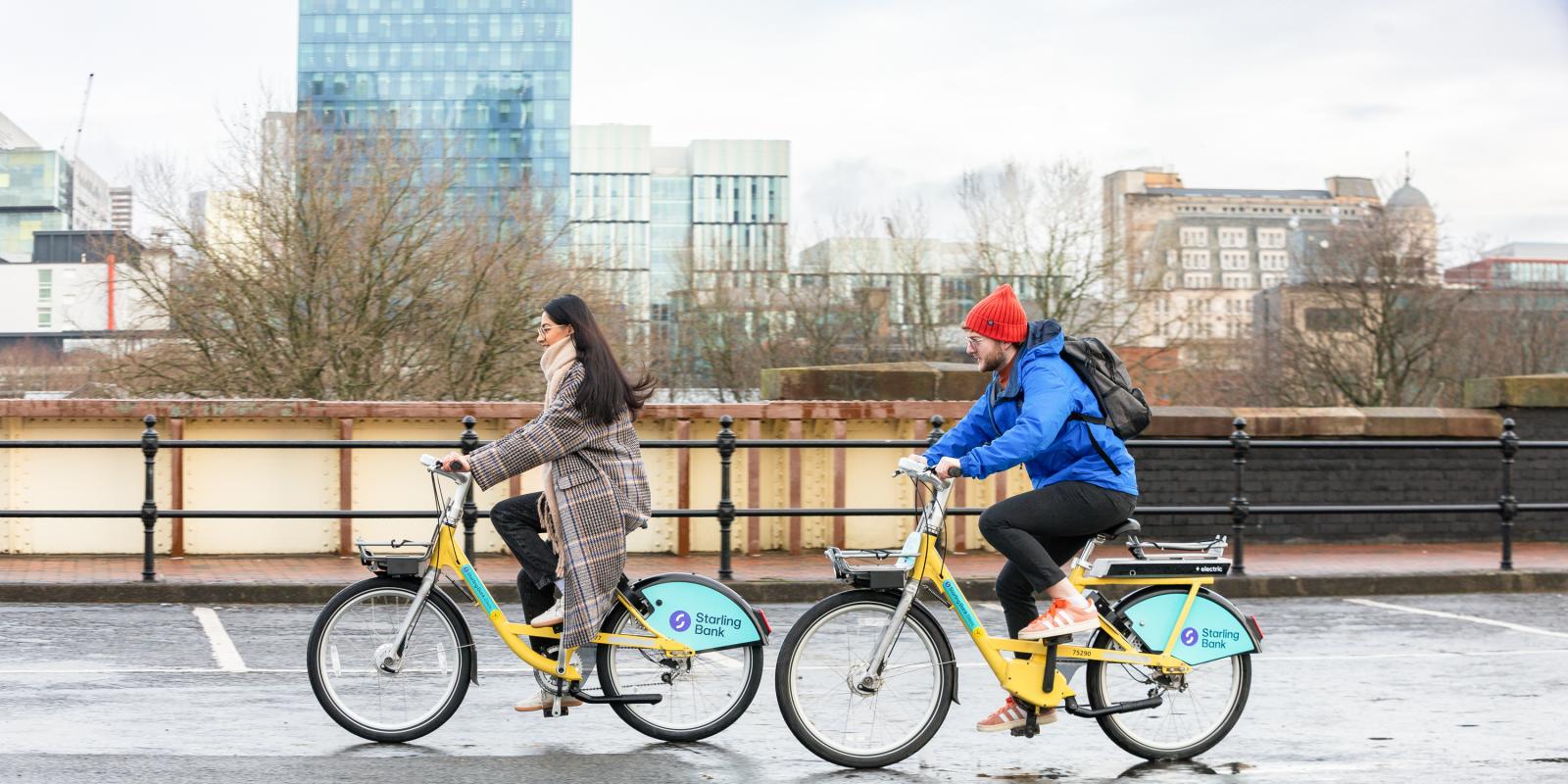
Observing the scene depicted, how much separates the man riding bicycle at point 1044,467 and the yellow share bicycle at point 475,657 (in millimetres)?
1075

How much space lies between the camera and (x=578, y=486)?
6.19m

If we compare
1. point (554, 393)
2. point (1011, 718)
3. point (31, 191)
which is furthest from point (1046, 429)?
point (31, 191)

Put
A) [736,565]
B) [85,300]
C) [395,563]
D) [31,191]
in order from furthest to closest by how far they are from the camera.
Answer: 1. [31,191]
2. [85,300]
3. [736,565]
4. [395,563]

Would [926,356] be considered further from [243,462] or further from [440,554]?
[440,554]

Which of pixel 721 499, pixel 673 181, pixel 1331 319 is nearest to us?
pixel 721 499

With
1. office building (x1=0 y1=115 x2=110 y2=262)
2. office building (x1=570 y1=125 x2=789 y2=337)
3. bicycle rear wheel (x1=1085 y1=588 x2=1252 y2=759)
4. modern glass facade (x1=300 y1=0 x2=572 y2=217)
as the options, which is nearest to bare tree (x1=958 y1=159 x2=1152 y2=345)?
bicycle rear wheel (x1=1085 y1=588 x2=1252 y2=759)

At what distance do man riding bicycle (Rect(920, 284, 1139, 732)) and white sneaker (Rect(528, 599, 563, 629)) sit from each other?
5.21 feet

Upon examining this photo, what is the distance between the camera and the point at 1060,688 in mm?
6066

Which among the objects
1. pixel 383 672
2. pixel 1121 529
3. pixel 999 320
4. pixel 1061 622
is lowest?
pixel 383 672

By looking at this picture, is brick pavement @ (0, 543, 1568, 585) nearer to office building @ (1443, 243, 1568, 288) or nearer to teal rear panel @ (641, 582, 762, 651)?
teal rear panel @ (641, 582, 762, 651)

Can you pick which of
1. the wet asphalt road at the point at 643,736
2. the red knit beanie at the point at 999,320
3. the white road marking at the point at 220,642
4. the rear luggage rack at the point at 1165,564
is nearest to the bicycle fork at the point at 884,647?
the wet asphalt road at the point at 643,736

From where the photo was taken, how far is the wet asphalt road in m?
Answer: 5.94

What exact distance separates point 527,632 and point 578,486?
65cm

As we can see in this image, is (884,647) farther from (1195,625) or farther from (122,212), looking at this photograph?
(122,212)
